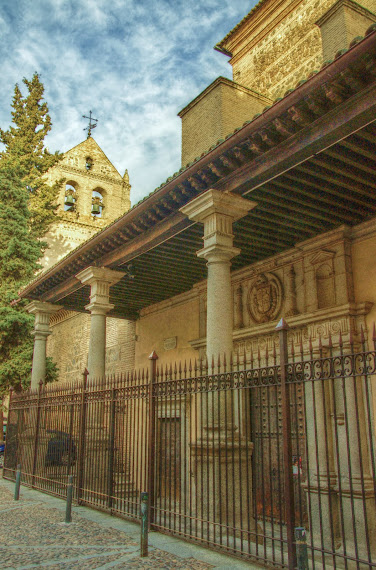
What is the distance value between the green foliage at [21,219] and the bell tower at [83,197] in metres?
3.29

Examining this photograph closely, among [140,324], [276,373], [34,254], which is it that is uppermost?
[34,254]

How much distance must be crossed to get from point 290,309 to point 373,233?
1.83 meters

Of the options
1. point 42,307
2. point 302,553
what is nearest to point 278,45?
point 42,307

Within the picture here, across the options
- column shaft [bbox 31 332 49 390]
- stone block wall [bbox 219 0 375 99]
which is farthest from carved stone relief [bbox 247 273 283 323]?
column shaft [bbox 31 332 49 390]

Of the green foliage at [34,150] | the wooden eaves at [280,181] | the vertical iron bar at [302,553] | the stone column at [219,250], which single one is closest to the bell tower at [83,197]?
the green foliage at [34,150]

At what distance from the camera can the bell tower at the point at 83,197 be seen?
20.7m

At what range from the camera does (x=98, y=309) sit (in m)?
9.65

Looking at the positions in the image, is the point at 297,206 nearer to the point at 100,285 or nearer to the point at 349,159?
the point at 349,159

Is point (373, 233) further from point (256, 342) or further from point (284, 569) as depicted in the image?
point (284, 569)

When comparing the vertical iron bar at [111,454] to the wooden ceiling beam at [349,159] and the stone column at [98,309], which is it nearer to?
the stone column at [98,309]

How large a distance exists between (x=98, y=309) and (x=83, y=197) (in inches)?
492

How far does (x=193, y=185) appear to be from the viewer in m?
6.71

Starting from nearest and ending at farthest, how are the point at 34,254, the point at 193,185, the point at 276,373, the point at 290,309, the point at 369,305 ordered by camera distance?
the point at 276,373
the point at 193,185
the point at 369,305
the point at 290,309
the point at 34,254

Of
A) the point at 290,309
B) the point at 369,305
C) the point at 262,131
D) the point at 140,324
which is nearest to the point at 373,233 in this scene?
the point at 369,305
